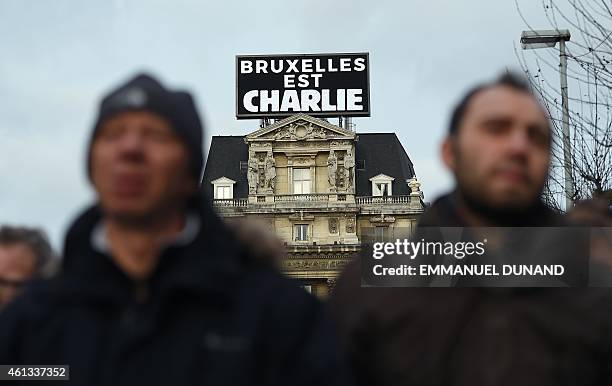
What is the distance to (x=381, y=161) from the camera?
1578 inches

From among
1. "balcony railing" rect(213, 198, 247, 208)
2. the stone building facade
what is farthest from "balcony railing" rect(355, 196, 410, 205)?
"balcony railing" rect(213, 198, 247, 208)

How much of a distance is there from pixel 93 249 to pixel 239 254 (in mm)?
378

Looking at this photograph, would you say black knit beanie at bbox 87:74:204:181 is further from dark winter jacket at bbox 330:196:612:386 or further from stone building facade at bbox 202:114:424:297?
stone building facade at bbox 202:114:424:297

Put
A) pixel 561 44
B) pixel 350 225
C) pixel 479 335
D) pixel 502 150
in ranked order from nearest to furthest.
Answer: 1. pixel 502 150
2. pixel 479 335
3. pixel 561 44
4. pixel 350 225

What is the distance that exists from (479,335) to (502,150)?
Answer: 585mm

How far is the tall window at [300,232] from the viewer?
123 ft

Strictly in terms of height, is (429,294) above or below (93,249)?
below

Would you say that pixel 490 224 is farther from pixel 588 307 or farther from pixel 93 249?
pixel 93 249

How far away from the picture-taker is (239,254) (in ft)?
7.16

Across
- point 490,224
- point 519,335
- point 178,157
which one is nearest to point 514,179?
point 490,224

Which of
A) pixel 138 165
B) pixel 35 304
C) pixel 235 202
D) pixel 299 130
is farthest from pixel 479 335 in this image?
pixel 235 202

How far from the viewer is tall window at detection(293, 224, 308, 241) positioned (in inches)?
1475

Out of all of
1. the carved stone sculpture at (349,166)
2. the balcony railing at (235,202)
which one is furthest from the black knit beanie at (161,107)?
the balcony railing at (235,202)

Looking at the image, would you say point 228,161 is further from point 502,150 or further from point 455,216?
point 502,150
